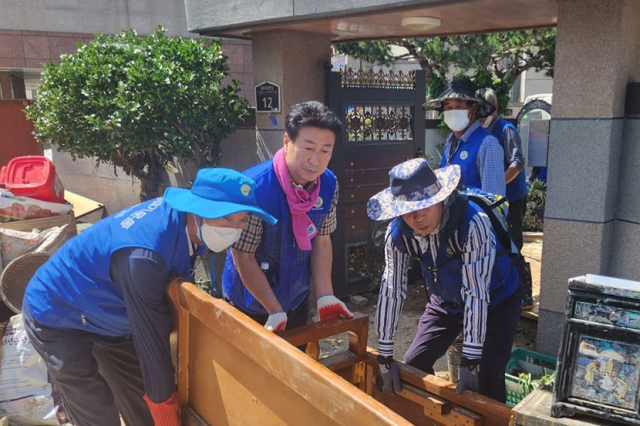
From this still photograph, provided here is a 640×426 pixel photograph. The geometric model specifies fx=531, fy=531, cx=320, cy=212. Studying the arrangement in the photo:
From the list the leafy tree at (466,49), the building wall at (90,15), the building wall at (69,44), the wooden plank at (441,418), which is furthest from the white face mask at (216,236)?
the building wall at (90,15)

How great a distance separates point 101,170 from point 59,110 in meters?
3.44

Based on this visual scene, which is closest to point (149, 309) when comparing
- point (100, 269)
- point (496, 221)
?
point (100, 269)

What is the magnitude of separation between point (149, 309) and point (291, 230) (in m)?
0.78

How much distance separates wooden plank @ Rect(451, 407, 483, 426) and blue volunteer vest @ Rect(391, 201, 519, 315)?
0.55 metres

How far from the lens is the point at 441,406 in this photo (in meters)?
1.92

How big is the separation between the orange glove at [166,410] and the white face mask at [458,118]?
7.84 feet

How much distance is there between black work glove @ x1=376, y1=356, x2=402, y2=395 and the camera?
6.93 feet

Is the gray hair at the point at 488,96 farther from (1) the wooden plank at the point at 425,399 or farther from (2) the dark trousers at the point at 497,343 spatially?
(1) the wooden plank at the point at 425,399

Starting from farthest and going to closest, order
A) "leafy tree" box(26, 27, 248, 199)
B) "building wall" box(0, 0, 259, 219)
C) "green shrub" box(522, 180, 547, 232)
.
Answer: "building wall" box(0, 0, 259, 219)
"green shrub" box(522, 180, 547, 232)
"leafy tree" box(26, 27, 248, 199)

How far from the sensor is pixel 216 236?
197 cm

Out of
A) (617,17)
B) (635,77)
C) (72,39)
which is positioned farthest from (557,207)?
(72,39)

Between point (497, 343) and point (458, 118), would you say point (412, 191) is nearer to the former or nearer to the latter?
point (497, 343)

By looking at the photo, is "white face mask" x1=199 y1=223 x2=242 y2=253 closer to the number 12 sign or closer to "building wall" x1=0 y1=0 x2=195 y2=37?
the number 12 sign

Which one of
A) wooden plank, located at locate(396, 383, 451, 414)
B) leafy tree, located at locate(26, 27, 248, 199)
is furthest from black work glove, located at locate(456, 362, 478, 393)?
leafy tree, located at locate(26, 27, 248, 199)
